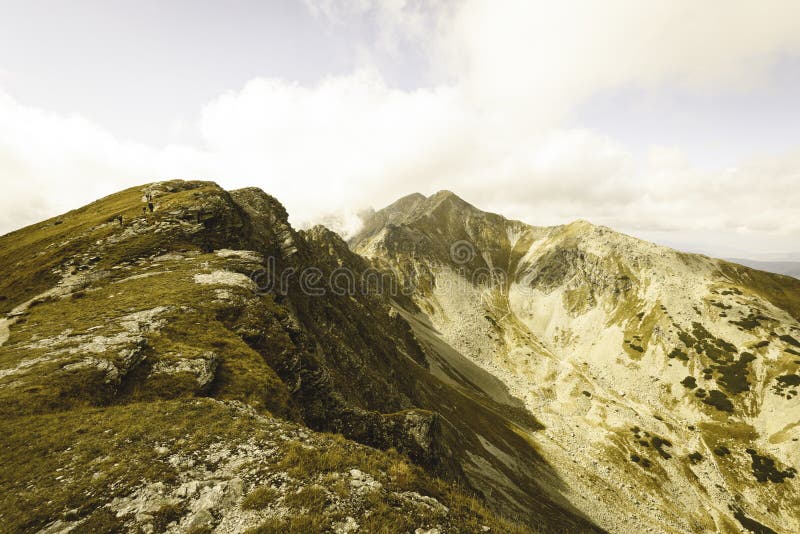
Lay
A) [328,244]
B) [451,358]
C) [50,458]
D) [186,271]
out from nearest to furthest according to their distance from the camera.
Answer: [50,458] < [186,271] < [451,358] < [328,244]

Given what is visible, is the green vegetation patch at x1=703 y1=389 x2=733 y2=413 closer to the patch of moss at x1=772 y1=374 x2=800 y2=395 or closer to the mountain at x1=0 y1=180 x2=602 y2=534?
the patch of moss at x1=772 y1=374 x2=800 y2=395

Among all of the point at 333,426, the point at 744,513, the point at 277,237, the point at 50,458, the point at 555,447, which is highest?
the point at 277,237

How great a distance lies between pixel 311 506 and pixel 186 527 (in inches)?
149

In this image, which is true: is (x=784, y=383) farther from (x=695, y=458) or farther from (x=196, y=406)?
(x=196, y=406)

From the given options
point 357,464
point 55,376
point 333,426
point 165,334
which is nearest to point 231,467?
point 357,464

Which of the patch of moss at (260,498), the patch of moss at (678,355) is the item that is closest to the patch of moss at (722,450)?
the patch of moss at (678,355)

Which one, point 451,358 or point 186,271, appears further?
point 451,358

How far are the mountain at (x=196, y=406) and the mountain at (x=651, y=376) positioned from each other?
32394 mm

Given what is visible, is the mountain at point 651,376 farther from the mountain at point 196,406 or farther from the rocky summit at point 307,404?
the mountain at point 196,406

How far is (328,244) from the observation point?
137m

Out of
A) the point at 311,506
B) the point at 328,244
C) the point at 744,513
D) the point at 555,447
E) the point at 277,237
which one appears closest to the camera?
the point at 311,506

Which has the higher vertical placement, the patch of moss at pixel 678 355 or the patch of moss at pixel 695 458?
the patch of moss at pixel 678 355

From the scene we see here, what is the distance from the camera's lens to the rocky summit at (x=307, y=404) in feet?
39.2

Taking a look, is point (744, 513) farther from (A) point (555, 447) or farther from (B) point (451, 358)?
(B) point (451, 358)
